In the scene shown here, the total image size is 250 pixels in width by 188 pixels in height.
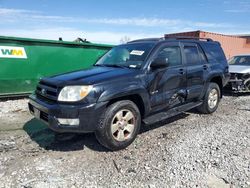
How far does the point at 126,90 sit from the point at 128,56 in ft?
3.56

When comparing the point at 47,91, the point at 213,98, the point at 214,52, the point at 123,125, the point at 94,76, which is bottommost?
the point at 123,125

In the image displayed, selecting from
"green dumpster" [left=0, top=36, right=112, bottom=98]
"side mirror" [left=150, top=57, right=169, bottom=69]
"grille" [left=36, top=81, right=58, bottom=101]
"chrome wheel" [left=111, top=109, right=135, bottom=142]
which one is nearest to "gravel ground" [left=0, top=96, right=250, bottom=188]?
"chrome wheel" [left=111, top=109, right=135, bottom=142]

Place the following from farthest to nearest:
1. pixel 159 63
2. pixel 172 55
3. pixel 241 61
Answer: pixel 241 61, pixel 172 55, pixel 159 63

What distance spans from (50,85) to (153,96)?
5.82ft

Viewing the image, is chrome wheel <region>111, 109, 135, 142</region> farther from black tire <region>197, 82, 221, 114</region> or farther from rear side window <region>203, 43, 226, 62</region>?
rear side window <region>203, 43, 226, 62</region>

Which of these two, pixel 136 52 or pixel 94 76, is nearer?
pixel 94 76

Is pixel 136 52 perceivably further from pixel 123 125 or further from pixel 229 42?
pixel 229 42

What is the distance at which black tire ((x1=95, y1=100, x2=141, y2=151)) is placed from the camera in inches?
161

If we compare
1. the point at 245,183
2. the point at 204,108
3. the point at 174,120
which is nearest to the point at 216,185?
the point at 245,183

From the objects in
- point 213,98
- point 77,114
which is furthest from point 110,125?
point 213,98

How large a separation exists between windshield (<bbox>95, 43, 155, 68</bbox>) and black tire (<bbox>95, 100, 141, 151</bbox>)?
2.66 ft

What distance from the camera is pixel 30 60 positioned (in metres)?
8.03

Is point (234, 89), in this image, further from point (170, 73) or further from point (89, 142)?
point (89, 142)

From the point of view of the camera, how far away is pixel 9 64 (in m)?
7.62
